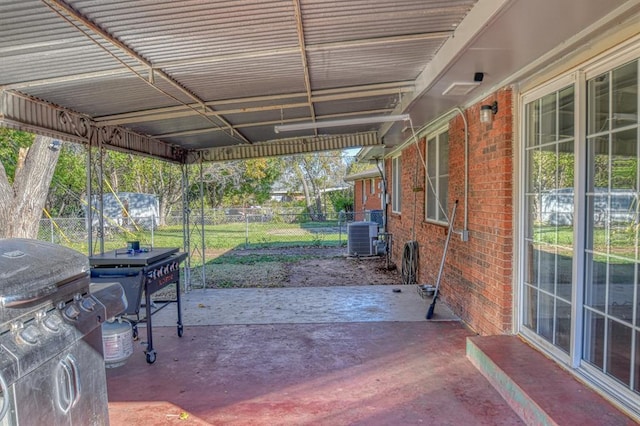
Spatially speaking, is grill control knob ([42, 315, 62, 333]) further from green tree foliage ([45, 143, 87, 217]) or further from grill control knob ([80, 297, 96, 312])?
green tree foliage ([45, 143, 87, 217])

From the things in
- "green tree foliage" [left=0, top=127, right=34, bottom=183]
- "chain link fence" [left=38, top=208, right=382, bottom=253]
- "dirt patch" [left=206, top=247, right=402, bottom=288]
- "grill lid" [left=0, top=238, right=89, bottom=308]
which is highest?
"green tree foliage" [left=0, top=127, right=34, bottom=183]

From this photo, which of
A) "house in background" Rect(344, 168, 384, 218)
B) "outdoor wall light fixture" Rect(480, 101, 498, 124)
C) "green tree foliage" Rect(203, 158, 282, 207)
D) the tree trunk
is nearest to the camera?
"outdoor wall light fixture" Rect(480, 101, 498, 124)

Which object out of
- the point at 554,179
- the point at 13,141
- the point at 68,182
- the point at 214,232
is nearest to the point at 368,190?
the point at 214,232

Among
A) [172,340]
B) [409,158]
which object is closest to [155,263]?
[172,340]

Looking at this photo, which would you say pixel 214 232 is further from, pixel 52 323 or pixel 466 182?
pixel 52 323

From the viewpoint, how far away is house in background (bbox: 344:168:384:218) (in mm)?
18219

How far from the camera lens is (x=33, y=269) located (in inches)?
70.6

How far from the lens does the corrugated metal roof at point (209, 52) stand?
2562 mm

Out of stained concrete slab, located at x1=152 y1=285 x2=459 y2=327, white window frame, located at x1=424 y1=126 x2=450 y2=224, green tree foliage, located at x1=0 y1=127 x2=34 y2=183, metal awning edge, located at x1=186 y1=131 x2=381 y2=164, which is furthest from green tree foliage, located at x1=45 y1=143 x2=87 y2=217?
white window frame, located at x1=424 y1=126 x2=450 y2=224

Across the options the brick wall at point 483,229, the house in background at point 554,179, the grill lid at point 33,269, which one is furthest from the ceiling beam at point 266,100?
the grill lid at point 33,269

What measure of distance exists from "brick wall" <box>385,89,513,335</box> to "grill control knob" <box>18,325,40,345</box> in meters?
3.69

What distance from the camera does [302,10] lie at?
8.73 feet

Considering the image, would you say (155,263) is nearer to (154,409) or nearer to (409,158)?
(154,409)

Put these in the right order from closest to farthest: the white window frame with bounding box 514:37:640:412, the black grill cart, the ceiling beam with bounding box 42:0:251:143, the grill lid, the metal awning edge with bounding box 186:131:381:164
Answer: the grill lid → the ceiling beam with bounding box 42:0:251:143 → the white window frame with bounding box 514:37:640:412 → the black grill cart → the metal awning edge with bounding box 186:131:381:164
